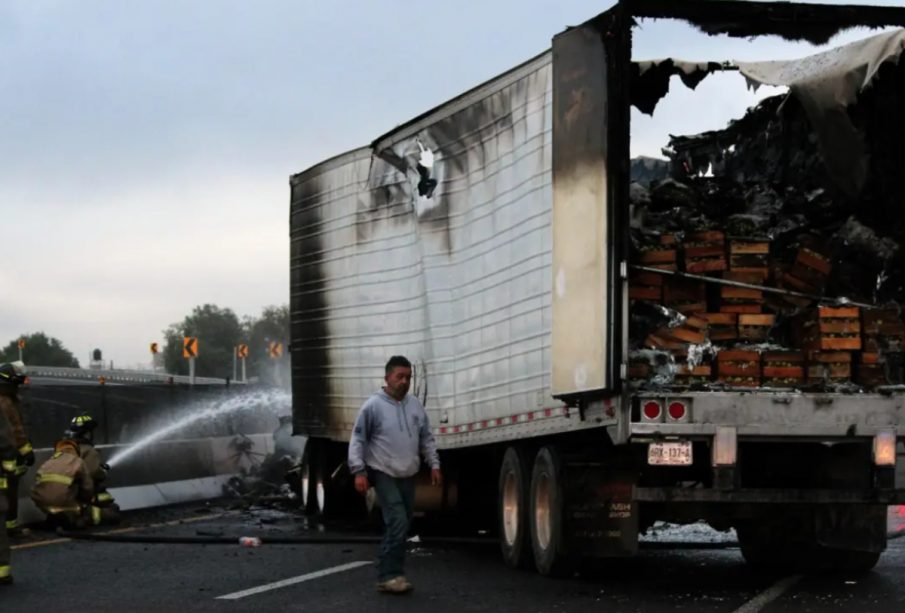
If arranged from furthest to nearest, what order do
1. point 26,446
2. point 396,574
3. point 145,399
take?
1. point 145,399
2. point 26,446
3. point 396,574

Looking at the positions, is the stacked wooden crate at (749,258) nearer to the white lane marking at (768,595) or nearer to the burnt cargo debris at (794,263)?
the burnt cargo debris at (794,263)

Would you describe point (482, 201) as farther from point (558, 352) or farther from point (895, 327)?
point (895, 327)

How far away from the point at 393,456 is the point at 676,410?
1.96 m

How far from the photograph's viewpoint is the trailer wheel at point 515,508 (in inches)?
478

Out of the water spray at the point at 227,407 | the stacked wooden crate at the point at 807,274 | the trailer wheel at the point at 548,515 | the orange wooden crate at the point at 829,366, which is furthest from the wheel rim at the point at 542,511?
the water spray at the point at 227,407

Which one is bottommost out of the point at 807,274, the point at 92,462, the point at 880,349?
the point at 92,462

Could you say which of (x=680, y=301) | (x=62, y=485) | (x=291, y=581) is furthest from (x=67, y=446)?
(x=680, y=301)

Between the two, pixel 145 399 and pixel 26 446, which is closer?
pixel 26 446

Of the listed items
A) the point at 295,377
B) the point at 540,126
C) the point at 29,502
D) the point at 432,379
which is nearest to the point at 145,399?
the point at 295,377

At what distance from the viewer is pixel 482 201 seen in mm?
13141

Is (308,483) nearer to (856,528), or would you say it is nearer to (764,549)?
(764,549)

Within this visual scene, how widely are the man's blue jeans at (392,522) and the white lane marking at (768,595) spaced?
231 cm

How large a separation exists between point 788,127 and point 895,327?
7.11ft

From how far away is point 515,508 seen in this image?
1242 centimetres
